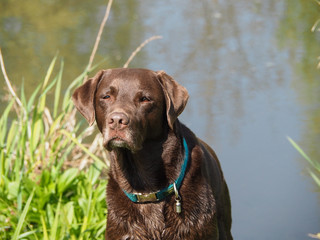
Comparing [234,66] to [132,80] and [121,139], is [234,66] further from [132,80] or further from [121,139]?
[121,139]

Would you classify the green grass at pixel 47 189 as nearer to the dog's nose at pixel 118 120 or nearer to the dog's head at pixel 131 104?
the dog's head at pixel 131 104

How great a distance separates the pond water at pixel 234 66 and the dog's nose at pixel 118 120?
1998 millimetres

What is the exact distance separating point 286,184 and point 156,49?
11.6 ft

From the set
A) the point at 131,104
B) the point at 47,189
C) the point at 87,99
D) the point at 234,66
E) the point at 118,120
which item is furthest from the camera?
the point at 234,66

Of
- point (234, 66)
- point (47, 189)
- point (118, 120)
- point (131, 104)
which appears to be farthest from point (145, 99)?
point (234, 66)

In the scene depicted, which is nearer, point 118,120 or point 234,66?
point 118,120

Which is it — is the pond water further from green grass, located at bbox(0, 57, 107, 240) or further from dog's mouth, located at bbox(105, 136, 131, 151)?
dog's mouth, located at bbox(105, 136, 131, 151)

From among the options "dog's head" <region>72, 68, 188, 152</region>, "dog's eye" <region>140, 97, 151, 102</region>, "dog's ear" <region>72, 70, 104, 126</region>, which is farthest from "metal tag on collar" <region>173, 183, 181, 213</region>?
"dog's ear" <region>72, 70, 104, 126</region>

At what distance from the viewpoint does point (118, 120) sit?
136 inches

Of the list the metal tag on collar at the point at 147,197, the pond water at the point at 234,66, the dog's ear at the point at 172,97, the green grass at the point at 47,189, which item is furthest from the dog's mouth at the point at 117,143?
the pond water at the point at 234,66

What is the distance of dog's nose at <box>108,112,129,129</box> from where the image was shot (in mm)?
3465

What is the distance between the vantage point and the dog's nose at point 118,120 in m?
3.46

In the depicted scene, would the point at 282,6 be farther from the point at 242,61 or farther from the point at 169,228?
the point at 169,228

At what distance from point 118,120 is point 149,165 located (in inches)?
21.5
